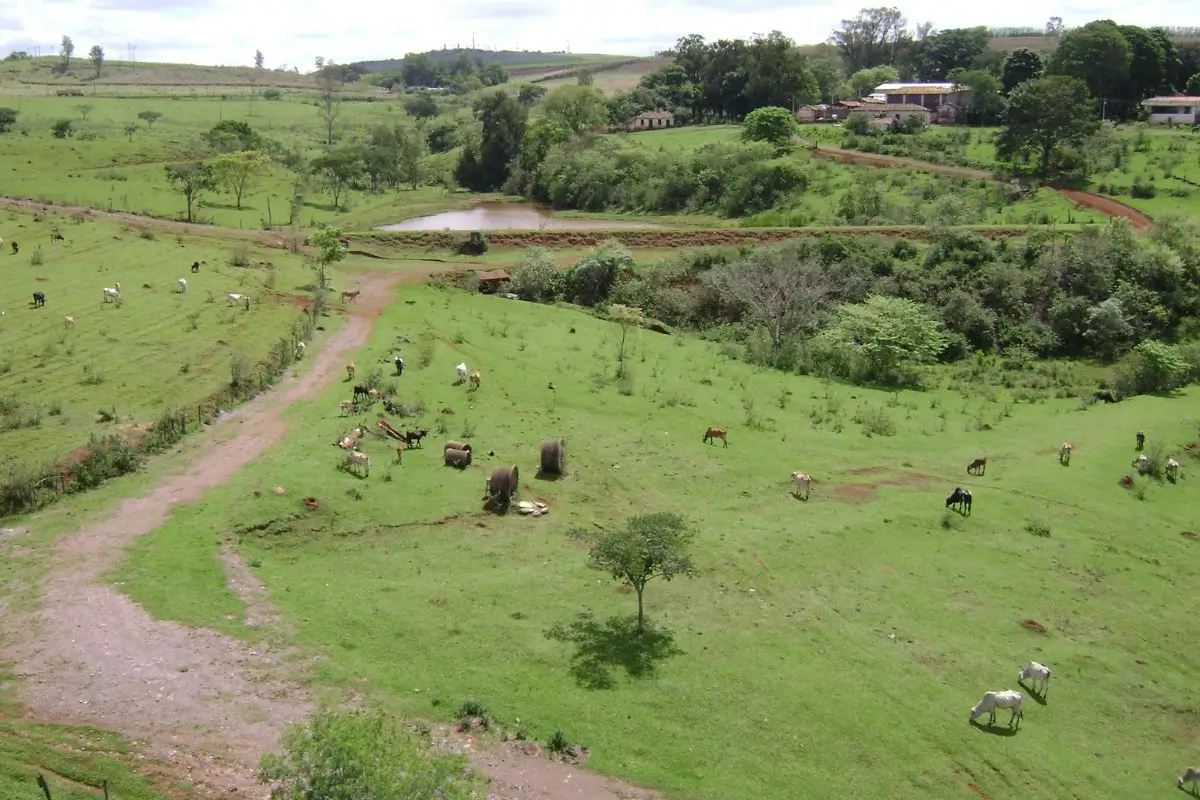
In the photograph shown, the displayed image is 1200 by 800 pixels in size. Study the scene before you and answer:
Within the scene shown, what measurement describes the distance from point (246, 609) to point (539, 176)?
77740mm

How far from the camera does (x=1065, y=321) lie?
49906 millimetres

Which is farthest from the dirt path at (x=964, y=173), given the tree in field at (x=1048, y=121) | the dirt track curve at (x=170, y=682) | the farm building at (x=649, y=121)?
the dirt track curve at (x=170, y=682)

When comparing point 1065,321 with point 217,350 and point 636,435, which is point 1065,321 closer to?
point 636,435

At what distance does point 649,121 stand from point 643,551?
103169mm

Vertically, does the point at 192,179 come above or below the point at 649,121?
below

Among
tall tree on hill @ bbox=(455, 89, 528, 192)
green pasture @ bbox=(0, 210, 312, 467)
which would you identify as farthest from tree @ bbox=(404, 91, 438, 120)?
green pasture @ bbox=(0, 210, 312, 467)

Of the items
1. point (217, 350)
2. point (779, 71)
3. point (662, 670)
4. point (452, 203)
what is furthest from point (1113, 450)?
point (779, 71)

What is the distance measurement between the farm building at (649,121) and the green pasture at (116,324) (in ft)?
231

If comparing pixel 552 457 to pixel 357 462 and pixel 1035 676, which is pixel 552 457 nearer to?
pixel 357 462

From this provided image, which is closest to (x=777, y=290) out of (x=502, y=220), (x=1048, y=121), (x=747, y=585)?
(x=747, y=585)

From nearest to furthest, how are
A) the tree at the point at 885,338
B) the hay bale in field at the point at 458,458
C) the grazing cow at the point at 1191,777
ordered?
1. the grazing cow at the point at 1191,777
2. the hay bale in field at the point at 458,458
3. the tree at the point at 885,338

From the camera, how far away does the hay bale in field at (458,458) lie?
28.3 meters

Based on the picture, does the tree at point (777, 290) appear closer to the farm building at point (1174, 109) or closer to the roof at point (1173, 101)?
the farm building at point (1174, 109)

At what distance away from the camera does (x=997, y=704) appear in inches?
754
